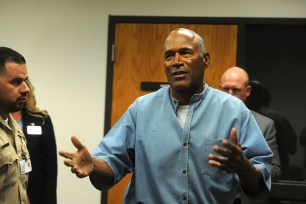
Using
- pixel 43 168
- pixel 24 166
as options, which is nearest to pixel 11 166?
pixel 24 166

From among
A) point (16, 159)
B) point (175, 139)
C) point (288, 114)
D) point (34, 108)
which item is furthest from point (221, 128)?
point (288, 114)

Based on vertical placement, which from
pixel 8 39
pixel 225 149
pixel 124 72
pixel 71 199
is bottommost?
pixel 71 199

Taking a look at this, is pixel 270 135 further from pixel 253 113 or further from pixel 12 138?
pixel 12 138

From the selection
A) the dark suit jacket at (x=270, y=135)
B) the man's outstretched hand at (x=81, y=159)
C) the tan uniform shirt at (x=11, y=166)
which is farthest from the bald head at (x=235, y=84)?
the man's outstretched hand at (x=81, y=159)

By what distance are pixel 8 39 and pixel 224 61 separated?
1.92 m

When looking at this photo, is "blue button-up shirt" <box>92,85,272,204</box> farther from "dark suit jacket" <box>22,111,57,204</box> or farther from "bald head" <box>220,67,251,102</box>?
"bald head" <box>220,67,251,102</box>

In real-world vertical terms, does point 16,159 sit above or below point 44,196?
above

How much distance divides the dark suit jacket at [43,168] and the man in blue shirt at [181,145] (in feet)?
4.15

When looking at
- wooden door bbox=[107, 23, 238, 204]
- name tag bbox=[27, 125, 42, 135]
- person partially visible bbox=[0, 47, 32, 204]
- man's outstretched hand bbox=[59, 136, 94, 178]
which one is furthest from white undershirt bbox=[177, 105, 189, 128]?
wooden door bbox=[107, 23, 238, 204]

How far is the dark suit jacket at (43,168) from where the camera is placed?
9.82 feet

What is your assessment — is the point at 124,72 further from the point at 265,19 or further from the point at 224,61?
the point at 265,19

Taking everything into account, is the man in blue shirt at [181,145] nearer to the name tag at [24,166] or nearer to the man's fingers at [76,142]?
the man's fingers at [76,142]

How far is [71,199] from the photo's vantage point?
397 centimetres

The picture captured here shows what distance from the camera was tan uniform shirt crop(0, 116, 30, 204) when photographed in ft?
7.14
